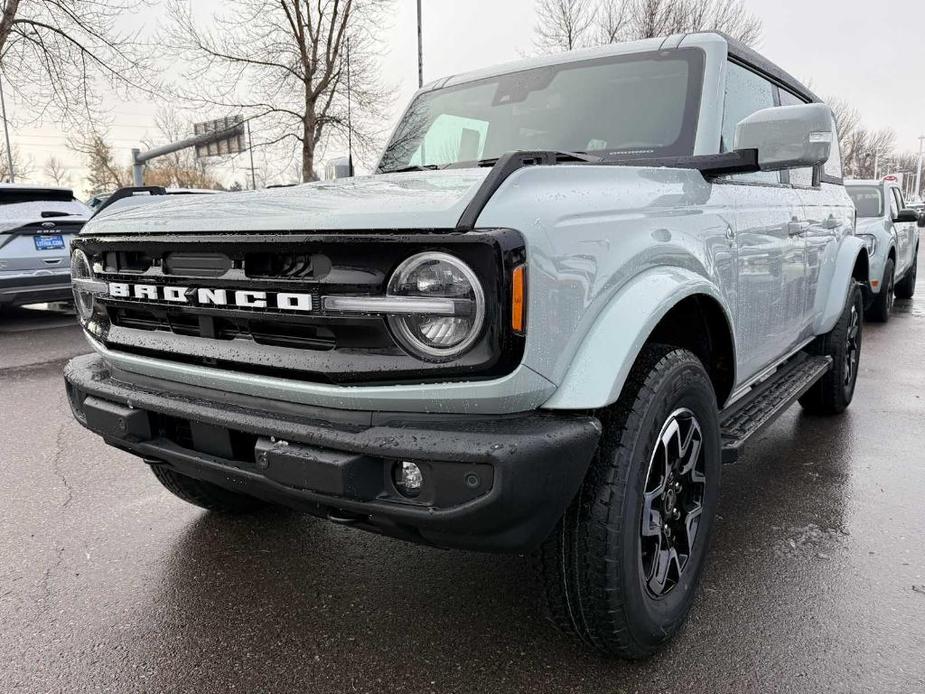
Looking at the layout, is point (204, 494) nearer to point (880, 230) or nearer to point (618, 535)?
point (618, 535)

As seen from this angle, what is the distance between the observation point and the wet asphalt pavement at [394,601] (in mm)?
2025

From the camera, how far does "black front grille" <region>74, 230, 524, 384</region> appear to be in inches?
61.9

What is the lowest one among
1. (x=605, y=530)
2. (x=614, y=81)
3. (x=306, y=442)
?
(x=605, y=530)

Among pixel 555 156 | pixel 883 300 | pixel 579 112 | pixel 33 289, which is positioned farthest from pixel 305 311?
pixel 883 300

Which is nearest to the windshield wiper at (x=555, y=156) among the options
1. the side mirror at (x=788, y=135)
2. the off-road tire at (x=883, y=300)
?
the side mirror at (x=788, y=135)

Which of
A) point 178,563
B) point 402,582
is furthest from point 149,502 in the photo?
point 402,582

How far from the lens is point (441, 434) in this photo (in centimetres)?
159

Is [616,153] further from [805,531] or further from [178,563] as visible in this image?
[178,563]

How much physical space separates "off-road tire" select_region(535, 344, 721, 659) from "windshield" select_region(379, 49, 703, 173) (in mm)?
1030

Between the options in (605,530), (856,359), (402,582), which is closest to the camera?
(605,530)

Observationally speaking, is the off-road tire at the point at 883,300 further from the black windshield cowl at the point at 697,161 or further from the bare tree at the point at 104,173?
the bare tree at the point at 104,173

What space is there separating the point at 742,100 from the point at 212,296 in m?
2.27

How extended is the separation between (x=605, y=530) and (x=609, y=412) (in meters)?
0.30

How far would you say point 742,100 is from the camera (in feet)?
9.57
